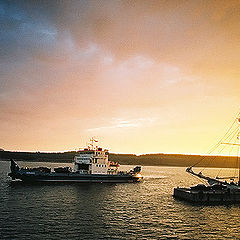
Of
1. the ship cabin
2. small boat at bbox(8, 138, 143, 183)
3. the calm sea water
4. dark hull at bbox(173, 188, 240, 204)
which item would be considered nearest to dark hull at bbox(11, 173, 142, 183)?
small boat at bbox(8, 138, 143, 183)

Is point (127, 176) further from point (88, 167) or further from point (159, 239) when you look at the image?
point (159, 239)

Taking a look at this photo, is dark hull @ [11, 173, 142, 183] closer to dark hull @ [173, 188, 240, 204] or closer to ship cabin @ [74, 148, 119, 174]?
ship cabin @ [74, 148, 119, 174]

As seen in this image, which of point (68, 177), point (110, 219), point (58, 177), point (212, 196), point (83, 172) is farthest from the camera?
point (83, 172)

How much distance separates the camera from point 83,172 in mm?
88375

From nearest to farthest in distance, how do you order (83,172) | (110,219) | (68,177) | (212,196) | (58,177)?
(110,219) < (212,196) < (58,177) < (68,177) < (83,172)

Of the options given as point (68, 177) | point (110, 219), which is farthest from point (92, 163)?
point (110, 219)

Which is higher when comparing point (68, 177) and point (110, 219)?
point (110, 219)

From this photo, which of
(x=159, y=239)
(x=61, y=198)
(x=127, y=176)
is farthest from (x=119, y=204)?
(x=127, y=176)

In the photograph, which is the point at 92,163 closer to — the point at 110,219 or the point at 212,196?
the point at 212,196

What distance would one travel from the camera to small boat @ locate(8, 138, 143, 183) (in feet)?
264

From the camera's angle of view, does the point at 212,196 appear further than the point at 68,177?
No

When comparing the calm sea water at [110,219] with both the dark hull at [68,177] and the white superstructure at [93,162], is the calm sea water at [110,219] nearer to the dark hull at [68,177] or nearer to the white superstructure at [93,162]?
the dark hull at [68,177]

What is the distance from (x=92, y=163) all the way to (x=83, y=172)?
14.4ft

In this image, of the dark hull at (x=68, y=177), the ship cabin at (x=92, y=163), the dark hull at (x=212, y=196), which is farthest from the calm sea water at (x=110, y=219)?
the ship cabin at (x=92, y=163)
